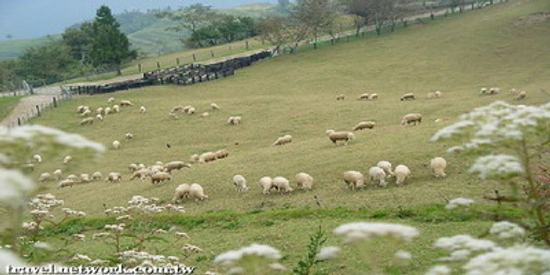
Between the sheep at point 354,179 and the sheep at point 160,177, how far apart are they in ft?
23.6

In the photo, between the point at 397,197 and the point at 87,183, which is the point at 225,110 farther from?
the point at 397,197

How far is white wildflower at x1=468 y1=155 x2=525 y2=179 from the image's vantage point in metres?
3.88

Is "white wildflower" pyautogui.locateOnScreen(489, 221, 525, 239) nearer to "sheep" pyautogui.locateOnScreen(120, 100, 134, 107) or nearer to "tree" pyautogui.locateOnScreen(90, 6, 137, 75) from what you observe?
"sheep" pyautogui.locateOnScreen(120, 100, 134, 107)

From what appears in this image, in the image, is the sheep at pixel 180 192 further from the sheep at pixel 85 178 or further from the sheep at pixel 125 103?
the sheep at pixel 125 103

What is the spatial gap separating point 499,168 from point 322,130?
2417 cm

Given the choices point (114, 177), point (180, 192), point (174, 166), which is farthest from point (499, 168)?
point (114, 177)

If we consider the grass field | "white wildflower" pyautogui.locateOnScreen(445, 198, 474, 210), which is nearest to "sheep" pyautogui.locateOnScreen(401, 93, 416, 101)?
the grass field

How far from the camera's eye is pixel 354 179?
1586 cm

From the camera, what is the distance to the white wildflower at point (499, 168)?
3885 mm

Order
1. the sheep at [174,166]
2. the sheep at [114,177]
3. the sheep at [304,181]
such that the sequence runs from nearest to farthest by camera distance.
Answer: the sheep at [304,181] → the sheep at [174,166] → the sheep at [114,177]

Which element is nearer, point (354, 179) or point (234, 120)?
point (354, 179)

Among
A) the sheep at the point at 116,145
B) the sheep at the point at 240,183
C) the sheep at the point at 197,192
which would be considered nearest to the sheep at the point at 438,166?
the sheep at the point at 240,183

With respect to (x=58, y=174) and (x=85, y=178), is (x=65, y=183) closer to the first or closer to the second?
(x=85, y=178)

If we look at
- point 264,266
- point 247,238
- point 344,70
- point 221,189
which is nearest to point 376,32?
point 344,70
